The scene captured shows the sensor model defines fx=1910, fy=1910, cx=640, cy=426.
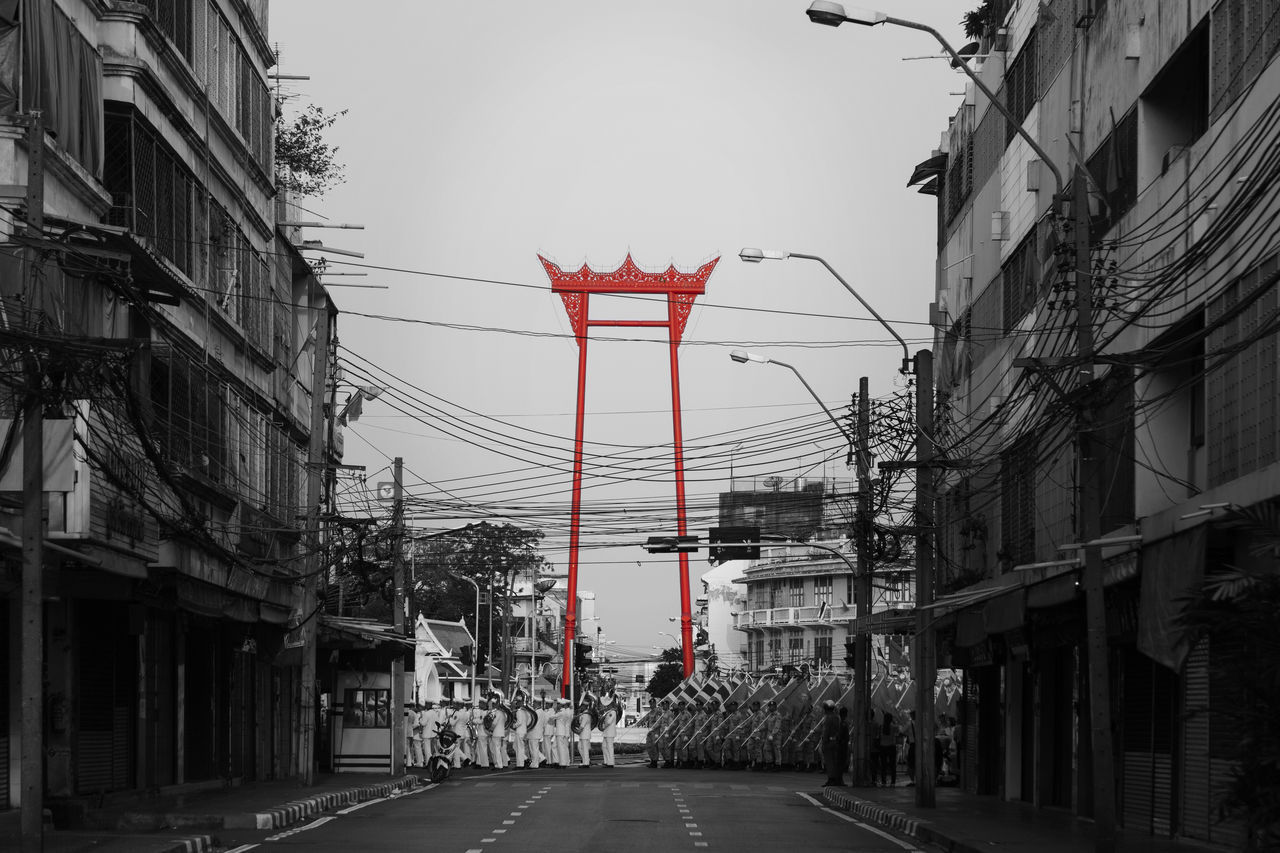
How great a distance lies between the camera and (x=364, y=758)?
1676 inches

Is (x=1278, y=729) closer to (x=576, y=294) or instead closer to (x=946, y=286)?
(x=946, y=286)

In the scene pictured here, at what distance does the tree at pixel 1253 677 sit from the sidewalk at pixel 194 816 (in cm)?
1091

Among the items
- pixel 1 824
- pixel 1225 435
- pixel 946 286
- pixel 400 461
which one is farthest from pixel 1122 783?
pixel 400 461

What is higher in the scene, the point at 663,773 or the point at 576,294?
the point at 576,294

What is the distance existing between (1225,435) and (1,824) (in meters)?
14.4

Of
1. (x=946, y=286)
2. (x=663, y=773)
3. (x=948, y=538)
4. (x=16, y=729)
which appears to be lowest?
(x=663, y=773)

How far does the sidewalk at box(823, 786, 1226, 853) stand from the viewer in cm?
2086

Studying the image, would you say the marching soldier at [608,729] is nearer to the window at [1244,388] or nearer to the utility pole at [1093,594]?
the window at [1244,388]

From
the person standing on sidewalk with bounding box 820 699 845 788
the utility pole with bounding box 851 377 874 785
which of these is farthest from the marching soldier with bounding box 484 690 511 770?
the utility pole with bounding box 851 377 874 785

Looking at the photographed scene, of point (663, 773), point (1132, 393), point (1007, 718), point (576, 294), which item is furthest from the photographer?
point (576, 294)

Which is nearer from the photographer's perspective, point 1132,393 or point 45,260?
point 45,260

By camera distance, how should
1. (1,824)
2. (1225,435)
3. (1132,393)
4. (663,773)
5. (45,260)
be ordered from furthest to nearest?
(663,773) → (1132,393) → (1,824) → (1225,435) → (45,260)

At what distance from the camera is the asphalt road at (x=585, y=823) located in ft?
68.1

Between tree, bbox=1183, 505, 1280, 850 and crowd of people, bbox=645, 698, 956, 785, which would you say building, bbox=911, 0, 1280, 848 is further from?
crowd of people, bbox=645, 698, 956, 785
